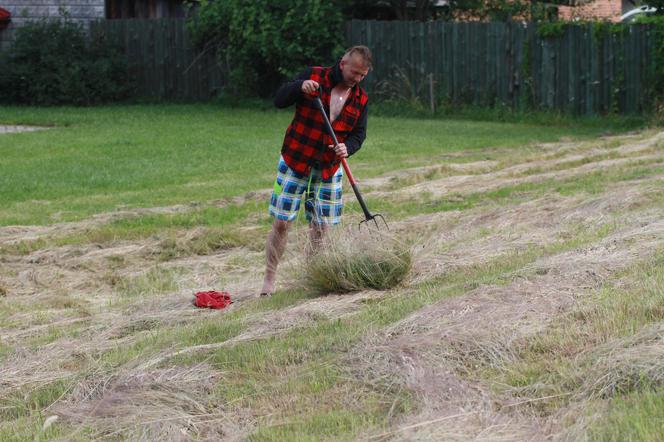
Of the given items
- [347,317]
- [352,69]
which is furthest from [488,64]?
[347,317]

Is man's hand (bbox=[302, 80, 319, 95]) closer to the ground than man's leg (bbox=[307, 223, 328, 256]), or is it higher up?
higher up

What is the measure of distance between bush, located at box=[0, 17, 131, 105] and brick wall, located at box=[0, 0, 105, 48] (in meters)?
1.18

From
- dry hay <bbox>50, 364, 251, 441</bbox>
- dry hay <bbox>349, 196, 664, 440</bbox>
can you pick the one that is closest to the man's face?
dry hay <bbox>349, 196, 664, 440</bbox>

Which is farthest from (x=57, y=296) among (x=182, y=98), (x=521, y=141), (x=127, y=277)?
(x=182, y=98)

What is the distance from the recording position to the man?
713 cm

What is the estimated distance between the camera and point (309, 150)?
7254mm

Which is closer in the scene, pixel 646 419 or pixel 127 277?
pixel 646 419

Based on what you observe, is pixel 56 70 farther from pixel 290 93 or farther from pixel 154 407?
pixel 154 407

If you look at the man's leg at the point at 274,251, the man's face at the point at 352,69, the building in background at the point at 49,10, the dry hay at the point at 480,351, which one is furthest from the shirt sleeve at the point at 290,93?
the building in background at the point at 49,10

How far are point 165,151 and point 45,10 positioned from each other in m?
14.4

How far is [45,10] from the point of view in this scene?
2983 centimetres

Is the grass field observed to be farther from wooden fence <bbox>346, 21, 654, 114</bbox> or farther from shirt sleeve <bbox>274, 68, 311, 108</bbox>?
wooden fence <bbox>346, 21, 654, 114</bbox>

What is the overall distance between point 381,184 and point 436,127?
8.72 metres

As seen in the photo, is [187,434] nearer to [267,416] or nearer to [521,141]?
[267,416]
